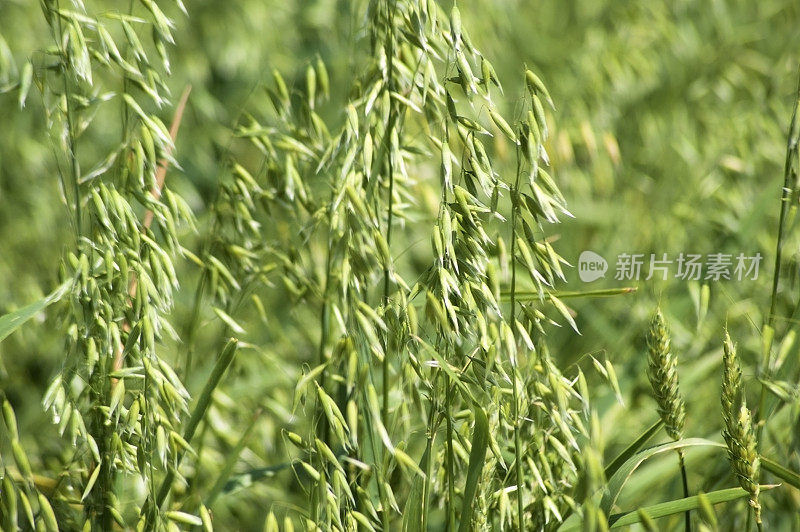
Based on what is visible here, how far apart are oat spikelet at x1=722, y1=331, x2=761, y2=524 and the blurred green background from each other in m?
0.18

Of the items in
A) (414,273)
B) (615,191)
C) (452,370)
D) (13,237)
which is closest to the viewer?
(452,370)

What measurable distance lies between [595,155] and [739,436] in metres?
1.11

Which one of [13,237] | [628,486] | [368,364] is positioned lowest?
[628,486]

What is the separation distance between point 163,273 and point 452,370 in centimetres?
29

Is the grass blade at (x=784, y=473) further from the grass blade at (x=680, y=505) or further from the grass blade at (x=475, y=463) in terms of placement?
the grass blade at (x=475, y=463)

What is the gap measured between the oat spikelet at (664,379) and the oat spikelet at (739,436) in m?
0.04

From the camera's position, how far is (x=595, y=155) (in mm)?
1738

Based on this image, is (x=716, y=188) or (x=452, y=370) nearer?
(x=452, y=370)

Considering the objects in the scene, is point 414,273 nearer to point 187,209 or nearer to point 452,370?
point 187,209

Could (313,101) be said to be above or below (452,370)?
above

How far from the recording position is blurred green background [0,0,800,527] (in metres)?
1.25

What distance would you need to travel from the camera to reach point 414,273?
5.82 feet

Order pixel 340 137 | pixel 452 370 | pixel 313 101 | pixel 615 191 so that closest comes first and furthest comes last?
1. pixel 452 370
2. pixel 340 137
3. pixel 313 101
4. pixel 615 191

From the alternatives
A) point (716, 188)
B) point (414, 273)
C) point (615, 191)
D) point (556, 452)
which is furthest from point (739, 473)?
point (615, 191)
